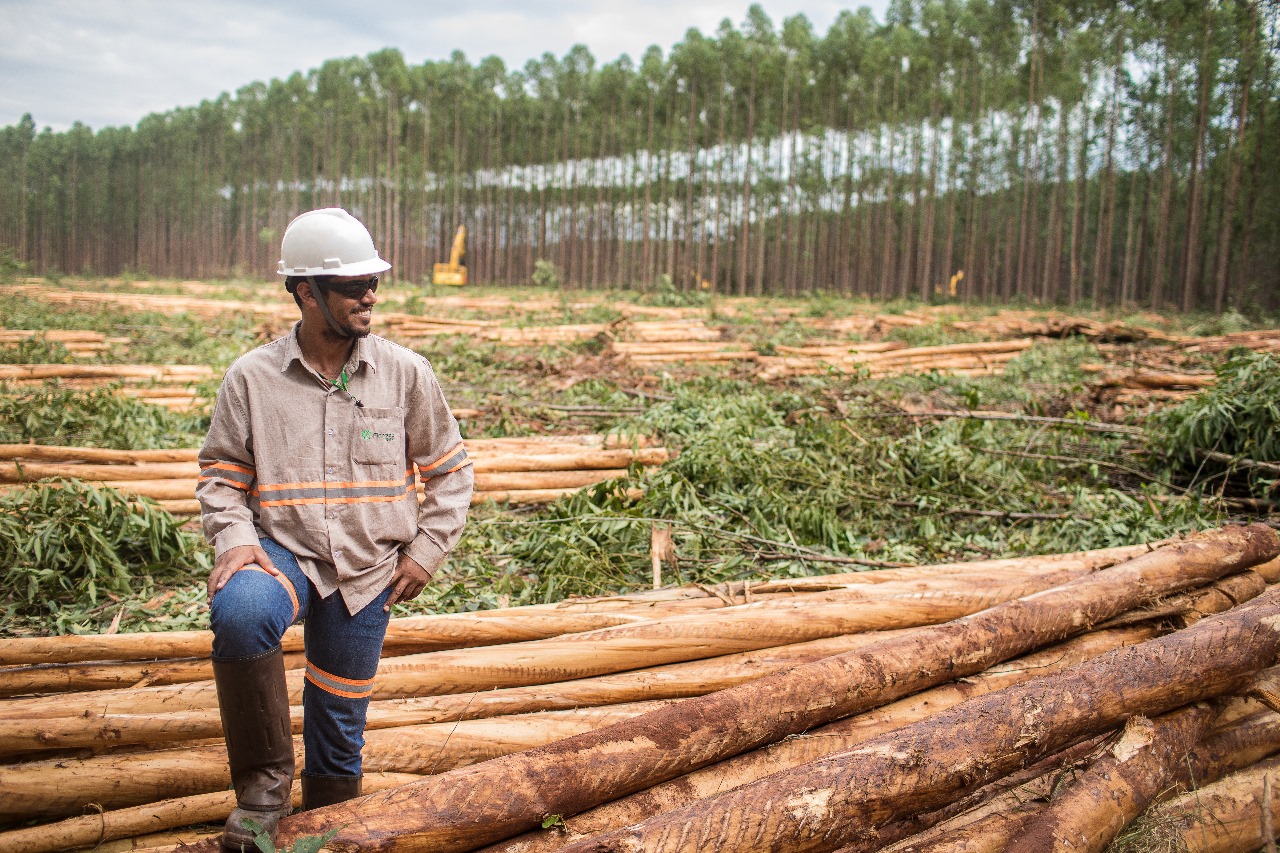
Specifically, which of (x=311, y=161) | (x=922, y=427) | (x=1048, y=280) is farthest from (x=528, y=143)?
(x=922, y=427)

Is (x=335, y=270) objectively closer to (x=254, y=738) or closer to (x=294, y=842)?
(x=254, y=738)

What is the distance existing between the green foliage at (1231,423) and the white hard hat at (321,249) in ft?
17.5

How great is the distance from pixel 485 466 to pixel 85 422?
10.2 feet

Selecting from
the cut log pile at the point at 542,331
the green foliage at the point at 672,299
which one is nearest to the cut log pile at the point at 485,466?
the cut log pile at the point at 542,331

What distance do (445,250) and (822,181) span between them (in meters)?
22.8

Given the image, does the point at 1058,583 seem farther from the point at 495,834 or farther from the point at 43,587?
the point at 43,587

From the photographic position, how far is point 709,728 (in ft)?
6.55

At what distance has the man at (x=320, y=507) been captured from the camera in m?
1.73

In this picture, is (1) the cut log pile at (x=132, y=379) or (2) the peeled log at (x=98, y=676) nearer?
(2) the peeled log at (x=98, y=676)

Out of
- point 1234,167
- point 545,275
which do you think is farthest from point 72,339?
point 1234,167

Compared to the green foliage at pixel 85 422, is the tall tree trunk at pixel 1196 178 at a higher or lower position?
higher

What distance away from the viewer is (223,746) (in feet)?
7.26

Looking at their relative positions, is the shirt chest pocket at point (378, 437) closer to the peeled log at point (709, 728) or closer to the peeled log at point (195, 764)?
the peeled log at point (709, 728)

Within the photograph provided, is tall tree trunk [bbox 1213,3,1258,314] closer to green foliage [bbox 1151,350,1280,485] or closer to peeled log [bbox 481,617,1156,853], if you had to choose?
green foliage [bbox 1151,350,1280,485]
